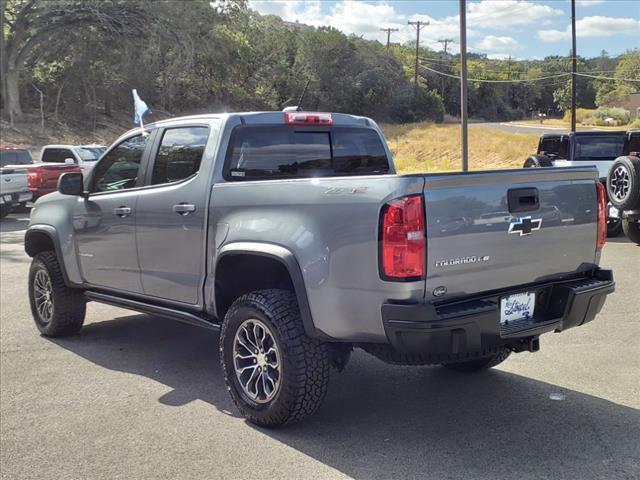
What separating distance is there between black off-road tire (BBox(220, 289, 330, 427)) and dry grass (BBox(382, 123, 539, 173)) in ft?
83.5

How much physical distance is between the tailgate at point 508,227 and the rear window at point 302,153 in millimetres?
1661

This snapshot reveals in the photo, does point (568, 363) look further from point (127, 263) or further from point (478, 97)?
point (478, 97)

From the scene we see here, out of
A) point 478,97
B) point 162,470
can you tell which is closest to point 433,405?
point 162,470

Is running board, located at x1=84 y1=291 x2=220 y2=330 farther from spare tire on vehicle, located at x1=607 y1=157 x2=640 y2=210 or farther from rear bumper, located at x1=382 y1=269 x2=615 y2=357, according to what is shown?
spare tire on vehicle, located at x1=607 y1=157 x2=640 y2=210

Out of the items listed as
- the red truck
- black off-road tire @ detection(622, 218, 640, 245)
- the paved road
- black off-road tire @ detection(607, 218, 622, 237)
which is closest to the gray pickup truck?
the paved road

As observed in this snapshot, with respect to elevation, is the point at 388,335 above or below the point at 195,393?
above

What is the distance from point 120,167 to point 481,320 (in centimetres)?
347

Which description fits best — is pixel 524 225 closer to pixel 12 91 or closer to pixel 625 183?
pixel 625 183

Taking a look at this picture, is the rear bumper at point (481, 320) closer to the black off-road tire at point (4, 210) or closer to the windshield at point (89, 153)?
the black off-road tire at point (4, 210)

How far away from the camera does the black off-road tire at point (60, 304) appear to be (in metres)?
5.98

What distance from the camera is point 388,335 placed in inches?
130

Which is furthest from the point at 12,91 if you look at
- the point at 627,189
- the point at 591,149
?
the point at 627,189

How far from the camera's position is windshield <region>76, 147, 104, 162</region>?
63.7 feet

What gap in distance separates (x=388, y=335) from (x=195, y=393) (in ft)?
6.33
